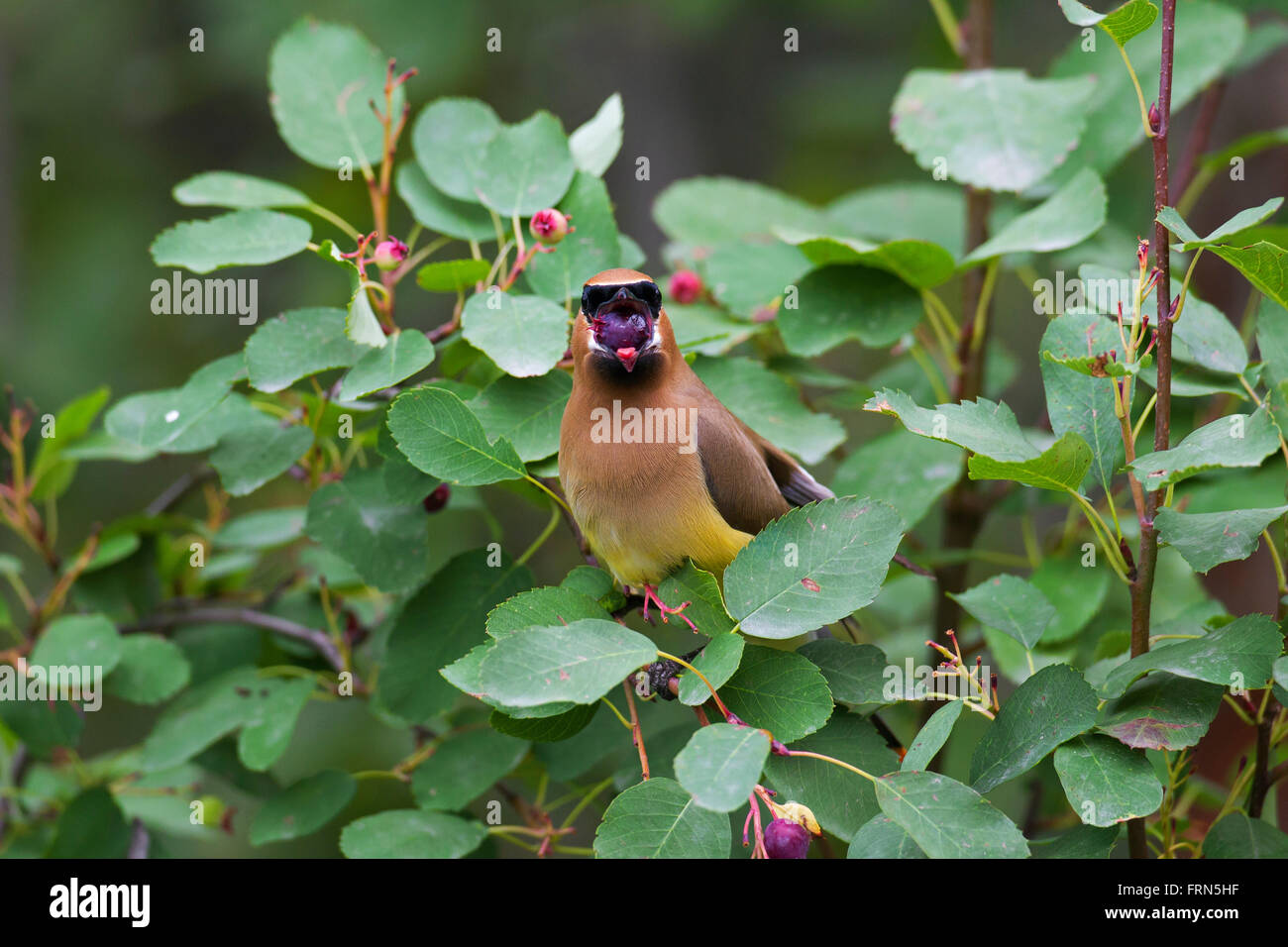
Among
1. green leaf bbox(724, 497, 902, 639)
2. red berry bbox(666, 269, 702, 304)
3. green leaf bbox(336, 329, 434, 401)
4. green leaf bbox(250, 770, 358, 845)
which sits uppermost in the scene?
red berry bbox(666, 269, 702, 304)

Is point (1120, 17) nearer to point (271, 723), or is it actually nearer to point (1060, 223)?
point (1060, 223)

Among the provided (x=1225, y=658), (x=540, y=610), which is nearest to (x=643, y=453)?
(x=540, y=610)

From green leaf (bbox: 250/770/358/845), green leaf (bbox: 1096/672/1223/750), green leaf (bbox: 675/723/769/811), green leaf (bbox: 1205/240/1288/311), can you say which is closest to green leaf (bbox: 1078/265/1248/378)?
green leaf (bbox: 1205/240/1288/311)

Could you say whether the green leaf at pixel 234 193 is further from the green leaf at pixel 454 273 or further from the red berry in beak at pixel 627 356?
the red berry in beak at pixel 627 356

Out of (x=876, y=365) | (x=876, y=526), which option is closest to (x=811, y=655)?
(x=876, y=526)

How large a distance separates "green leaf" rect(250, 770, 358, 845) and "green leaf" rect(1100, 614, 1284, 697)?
1.52 meters

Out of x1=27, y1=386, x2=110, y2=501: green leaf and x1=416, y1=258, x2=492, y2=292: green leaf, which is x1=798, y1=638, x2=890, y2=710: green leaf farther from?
x1=27, y1=386, x2=110, y2=501: green leaf

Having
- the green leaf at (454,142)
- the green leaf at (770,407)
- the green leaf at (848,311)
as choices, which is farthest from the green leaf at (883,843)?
the green leaf at (454,142)

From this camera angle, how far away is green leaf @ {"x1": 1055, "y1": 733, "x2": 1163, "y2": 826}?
63.6 inches

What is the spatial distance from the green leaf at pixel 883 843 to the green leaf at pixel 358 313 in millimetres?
1173

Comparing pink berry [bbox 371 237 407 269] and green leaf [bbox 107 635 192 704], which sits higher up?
pink berry [bbox 371 237 407 269]

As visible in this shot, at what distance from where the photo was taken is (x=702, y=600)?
6.13 feet

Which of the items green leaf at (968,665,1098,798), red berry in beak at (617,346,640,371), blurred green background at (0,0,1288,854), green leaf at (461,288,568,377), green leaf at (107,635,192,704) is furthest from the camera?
blurred green background at (0,0,1288,854)

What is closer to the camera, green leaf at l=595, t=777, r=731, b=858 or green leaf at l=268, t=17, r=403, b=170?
green leaf at l=595, t=777, r=731, b=858
